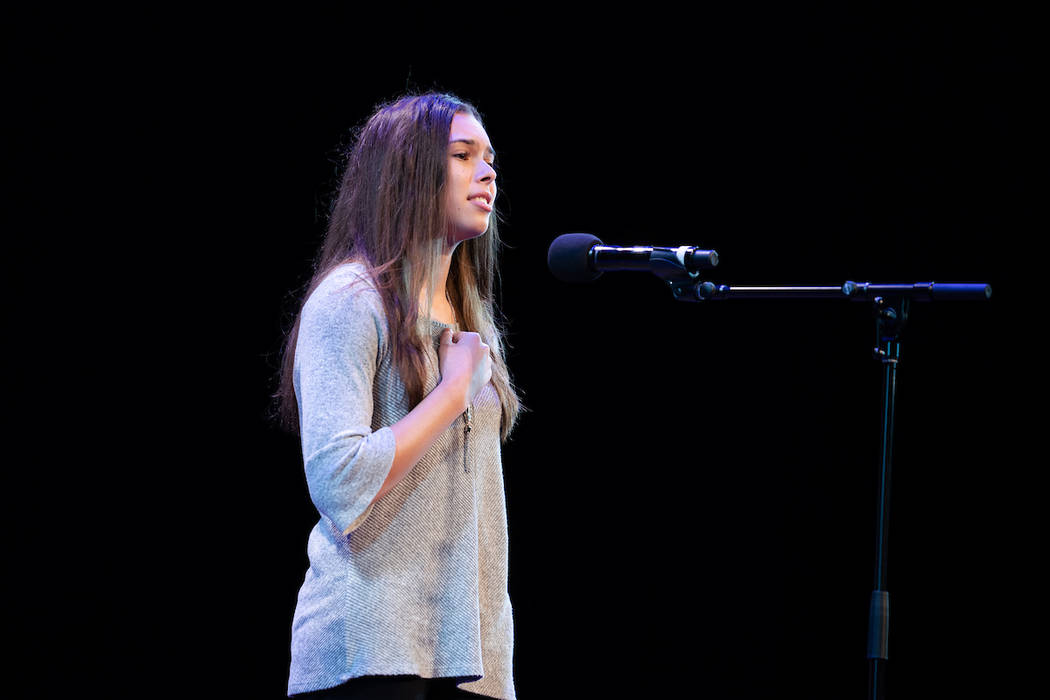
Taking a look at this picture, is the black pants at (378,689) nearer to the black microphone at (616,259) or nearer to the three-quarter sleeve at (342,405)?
the three-quarter sleeve at (342,405)

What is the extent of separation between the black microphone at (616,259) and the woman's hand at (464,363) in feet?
0.68

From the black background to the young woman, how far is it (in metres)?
1.24

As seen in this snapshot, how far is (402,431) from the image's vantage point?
4.99 ft

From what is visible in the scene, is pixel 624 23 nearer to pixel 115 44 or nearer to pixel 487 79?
pixel 487 79

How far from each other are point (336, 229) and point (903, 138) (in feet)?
6.15

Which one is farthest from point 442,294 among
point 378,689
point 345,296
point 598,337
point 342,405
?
point 598,337

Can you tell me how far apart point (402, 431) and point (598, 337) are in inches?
72.0

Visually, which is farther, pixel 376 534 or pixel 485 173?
pixel 485 173

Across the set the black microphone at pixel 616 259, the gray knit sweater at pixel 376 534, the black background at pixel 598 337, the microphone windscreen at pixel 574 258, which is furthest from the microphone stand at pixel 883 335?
the black background at pixel 598 337

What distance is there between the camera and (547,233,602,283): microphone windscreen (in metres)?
1.74

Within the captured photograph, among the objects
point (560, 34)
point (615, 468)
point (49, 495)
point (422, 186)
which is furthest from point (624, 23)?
point (49, 495)

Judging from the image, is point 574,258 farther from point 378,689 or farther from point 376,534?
point 378,689

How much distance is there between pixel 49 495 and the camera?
8.95 ft

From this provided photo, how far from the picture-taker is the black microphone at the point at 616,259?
1.57 m
